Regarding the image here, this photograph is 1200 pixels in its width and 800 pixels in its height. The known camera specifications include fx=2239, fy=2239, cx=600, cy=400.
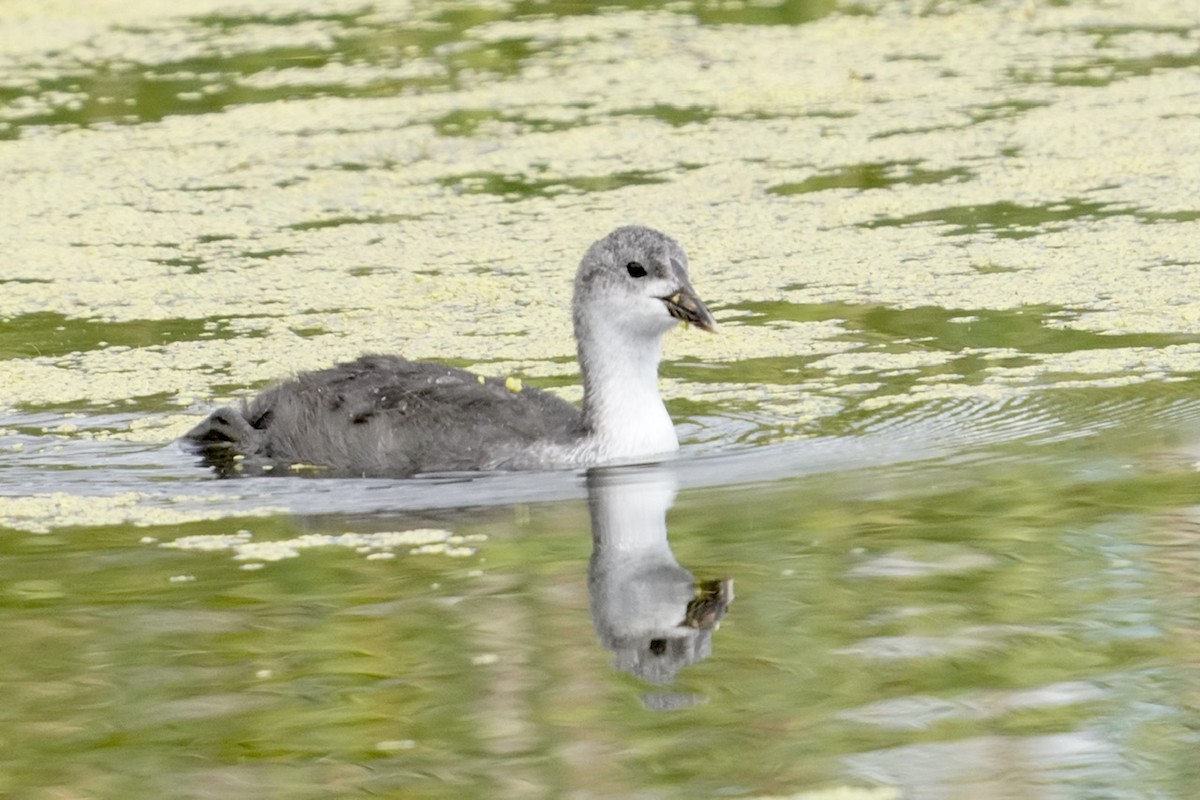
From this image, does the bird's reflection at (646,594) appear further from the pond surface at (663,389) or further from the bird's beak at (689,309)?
the bird's beak at (689,309)

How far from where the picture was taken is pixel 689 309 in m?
7.21

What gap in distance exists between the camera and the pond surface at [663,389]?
14.7 feet

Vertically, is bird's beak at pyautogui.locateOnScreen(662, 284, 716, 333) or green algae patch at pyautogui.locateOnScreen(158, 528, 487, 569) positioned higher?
bird's beak at pyautogui.locateOnScreen(662, 284, 716, 333)

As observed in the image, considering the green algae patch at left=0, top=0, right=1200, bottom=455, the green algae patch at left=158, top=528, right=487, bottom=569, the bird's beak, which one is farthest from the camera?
the green algae patch at left=0, top=0, right=1200, bottom=455

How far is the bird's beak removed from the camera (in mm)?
7156

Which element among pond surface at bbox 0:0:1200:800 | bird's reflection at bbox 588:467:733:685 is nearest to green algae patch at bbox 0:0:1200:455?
pond surface at bbox 0:0:1200:800

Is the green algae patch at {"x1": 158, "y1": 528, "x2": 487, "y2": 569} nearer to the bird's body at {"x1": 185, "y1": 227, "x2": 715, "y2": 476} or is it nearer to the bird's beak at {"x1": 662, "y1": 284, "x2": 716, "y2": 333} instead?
the bird's body at {"x1": 185, "y1": 227, "x2": 715, "y2": 476}

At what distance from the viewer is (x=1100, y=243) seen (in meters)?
9.63

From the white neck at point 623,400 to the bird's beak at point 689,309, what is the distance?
0.18 m

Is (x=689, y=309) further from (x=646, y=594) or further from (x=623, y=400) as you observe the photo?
(x=646, y=594)

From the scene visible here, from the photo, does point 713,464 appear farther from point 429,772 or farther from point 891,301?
point 429,772

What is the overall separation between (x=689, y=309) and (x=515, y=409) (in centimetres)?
66

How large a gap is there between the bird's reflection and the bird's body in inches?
22.1

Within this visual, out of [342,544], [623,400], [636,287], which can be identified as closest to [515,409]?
[623,400]
